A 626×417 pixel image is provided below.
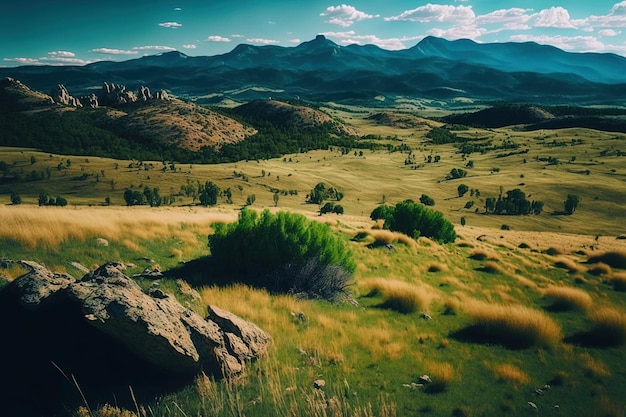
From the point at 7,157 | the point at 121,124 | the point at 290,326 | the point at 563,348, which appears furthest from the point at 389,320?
the point at 121,124

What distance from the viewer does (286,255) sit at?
39.6 feet

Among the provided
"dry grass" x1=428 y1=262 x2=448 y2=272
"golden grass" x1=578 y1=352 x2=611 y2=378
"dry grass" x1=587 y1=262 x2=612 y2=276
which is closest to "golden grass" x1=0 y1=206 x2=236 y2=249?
"dry grass" x1=428 y1=262 x2=448 y2=272

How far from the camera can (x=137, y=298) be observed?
5.94 metres

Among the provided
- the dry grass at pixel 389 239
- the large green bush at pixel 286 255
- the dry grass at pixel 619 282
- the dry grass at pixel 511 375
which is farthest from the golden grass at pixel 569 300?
the dry grass at pixel 389 239

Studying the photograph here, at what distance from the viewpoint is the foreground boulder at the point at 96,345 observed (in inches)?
212

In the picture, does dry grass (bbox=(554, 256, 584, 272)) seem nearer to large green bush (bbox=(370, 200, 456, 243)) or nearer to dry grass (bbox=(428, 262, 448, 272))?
large green bush (bbox=(370, 200, 456, 243))

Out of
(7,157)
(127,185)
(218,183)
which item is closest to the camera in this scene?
(127,185)

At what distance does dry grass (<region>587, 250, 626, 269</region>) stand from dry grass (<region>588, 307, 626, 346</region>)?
1464 centimetres

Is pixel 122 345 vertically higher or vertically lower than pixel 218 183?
higher

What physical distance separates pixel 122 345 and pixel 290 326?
354cm

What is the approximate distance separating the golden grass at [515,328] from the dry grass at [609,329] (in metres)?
0.80

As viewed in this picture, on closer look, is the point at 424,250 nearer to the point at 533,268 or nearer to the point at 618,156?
the point at 533,268

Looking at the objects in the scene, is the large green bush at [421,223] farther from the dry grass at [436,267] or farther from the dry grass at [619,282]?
the dry grass at [619,282]

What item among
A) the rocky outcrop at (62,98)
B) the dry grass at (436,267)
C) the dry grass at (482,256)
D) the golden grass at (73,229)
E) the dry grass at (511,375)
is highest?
the rocky outcrop at (62,98)
